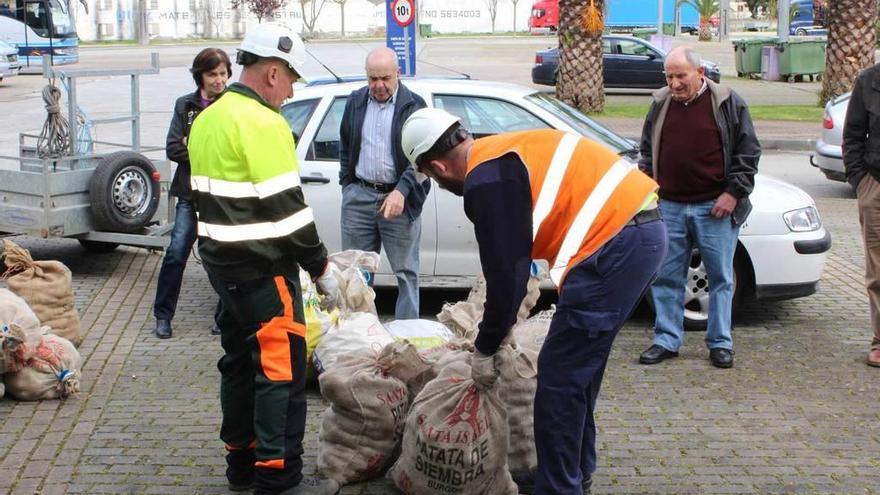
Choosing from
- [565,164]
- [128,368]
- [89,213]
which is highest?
[565,164]

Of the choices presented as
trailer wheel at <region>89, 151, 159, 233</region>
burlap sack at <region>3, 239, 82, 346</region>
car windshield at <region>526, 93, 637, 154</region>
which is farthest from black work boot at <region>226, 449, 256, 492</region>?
trailer wheel at <region>89, 151, 159, 233</region>

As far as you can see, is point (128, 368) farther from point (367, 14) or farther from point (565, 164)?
point (367, 14)

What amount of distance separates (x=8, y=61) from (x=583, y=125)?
27243mm

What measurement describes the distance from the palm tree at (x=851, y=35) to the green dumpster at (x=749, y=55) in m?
10.6

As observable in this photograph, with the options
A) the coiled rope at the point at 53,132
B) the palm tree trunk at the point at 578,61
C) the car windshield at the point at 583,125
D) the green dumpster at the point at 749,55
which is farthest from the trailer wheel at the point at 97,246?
the green dumpster at the point at 749,55

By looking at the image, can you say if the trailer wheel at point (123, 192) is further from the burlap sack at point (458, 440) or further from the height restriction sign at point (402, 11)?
the burlap sack at point (458, 440)

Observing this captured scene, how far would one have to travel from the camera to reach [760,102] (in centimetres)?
2600

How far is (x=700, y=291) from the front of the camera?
7758 mm

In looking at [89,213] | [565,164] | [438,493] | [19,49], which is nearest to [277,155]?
[565,164]

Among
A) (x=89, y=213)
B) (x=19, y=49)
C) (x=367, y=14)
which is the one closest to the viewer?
(x=89, y=213)

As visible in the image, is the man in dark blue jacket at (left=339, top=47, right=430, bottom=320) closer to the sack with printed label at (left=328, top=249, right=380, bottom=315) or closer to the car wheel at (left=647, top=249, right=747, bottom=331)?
the sack with printed label at (left=328, top=249, right=380, bottom=315)

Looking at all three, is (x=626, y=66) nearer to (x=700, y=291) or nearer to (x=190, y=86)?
(x=190, y=86)

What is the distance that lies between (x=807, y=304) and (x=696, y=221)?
7.37 ft

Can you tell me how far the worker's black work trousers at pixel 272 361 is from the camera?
4.62 meters
